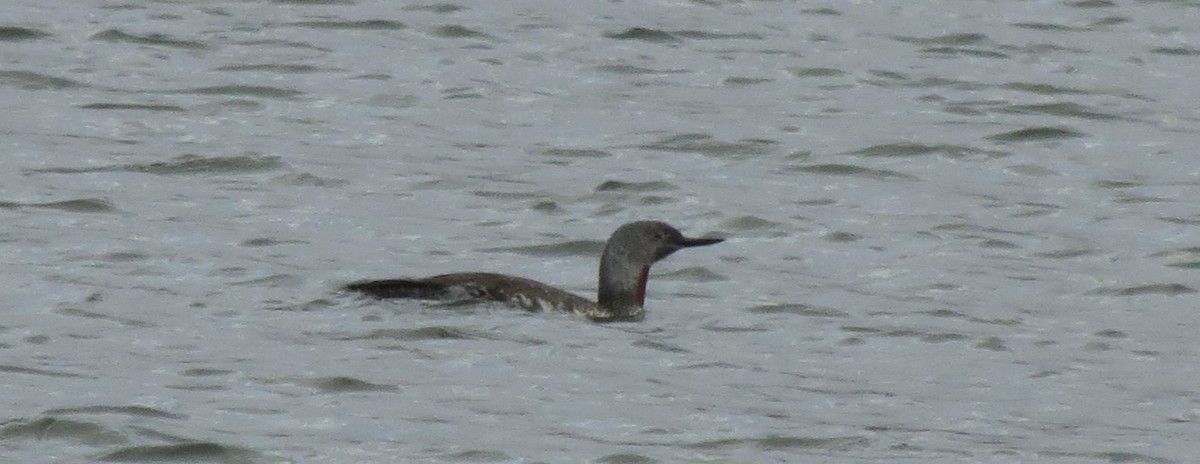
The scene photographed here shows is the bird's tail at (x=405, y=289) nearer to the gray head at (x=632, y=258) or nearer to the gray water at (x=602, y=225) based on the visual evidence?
the gray water at (x=602, y=225)

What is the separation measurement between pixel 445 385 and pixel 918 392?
166 cm

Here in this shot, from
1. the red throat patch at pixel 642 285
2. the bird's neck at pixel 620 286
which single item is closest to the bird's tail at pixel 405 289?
the bird's neck at pixel 620 286

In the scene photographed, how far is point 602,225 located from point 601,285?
2.26 meters

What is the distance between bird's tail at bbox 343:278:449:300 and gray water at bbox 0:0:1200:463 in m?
0.08

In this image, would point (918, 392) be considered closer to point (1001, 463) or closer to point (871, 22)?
point (1001, 463)

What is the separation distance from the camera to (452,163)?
15.8m

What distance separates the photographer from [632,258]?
1236 cm

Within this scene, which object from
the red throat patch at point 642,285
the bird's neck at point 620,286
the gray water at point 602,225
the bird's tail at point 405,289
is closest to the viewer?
the gray water at point 602,225

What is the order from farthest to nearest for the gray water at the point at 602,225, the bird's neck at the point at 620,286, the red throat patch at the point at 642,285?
the red throat patch at the point at 642,285 → the bird's neck at the point at 620,286 → the gray water at the point at 602,225

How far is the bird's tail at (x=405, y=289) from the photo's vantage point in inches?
458

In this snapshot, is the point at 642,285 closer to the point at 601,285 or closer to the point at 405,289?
the point at 601,285

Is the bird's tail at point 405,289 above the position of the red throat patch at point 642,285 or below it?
above

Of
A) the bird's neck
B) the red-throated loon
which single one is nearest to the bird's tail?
the red-throated loon

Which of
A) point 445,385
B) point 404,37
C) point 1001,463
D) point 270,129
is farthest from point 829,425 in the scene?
point 404,37
